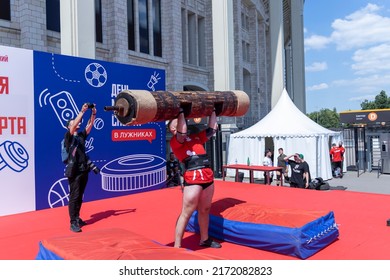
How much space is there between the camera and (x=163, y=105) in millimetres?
4203

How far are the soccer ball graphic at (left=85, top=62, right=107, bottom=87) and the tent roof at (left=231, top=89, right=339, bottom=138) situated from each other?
8.45m

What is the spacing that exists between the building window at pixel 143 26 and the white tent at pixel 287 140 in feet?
28.8

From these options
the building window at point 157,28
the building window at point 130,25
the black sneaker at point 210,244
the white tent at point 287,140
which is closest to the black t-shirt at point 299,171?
the white tent at point 287,140

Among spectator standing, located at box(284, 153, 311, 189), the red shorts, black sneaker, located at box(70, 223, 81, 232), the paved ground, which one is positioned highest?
the red shorts

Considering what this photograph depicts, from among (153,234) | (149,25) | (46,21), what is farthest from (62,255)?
(149,25)

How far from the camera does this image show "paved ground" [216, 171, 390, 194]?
11.9 metres

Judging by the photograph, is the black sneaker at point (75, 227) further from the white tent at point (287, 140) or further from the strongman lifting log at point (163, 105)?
the white tent at point (287, 140)

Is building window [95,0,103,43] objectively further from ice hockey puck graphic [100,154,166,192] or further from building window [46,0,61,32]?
ice hockey puck graphic [100,154,166,192]

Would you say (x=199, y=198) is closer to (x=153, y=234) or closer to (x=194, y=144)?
(x=194, y=144)

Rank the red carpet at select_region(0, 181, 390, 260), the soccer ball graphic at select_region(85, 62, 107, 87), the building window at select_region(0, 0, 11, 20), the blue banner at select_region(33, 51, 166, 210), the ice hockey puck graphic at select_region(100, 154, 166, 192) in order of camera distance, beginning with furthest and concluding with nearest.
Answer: the building window at select_region(0, 0, 11, 20), the ice hockey puck graphic at select_region(100, 154, 166, 192), the soccer ball graphic at select_region(85, 62, 107, 87), the blue banner at select_region(33, 51, 166, 210), the red carpet at select_region(0, 181, 390, 260)

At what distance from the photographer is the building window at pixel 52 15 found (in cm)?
1582

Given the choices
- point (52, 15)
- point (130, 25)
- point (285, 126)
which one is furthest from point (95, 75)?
point (130, 25)

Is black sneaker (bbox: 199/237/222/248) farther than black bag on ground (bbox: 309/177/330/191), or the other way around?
black bag on ground (bbox: 309/177/330/191)

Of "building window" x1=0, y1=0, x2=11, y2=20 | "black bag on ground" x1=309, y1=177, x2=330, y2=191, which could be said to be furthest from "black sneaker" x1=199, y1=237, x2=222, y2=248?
"building window" x1=0, y1=0, x2=11, y2=20
